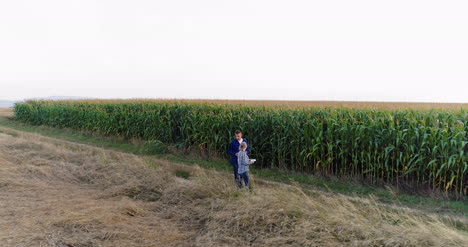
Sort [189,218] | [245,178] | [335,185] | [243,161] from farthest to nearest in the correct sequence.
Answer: [335,185], [245,178], [243,161], [189,218]

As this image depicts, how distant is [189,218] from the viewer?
5148 mm

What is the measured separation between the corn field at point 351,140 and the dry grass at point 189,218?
6.27 ft

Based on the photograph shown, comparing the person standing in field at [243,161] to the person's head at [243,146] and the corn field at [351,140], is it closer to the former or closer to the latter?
the person's head at [243,146]

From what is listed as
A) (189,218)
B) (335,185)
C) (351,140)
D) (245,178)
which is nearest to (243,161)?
(245,178)

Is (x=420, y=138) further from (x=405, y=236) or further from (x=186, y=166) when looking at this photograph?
(x=186, y=166)

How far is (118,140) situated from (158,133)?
3212mm

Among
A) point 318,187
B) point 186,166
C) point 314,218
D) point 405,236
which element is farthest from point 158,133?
point 405,236

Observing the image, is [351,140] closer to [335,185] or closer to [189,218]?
[335,185]

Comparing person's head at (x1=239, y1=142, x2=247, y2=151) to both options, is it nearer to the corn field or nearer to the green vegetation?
the green vegetation

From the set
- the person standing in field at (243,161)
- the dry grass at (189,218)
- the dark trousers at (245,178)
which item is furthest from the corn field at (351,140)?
the person standing in field at (243,161)

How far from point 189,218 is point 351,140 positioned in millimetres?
4998

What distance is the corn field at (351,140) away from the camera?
23.1ft

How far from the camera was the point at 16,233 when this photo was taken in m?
4.41

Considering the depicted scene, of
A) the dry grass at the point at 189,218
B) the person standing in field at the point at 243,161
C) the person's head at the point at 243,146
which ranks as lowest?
the dry grass at the point at 189,218
